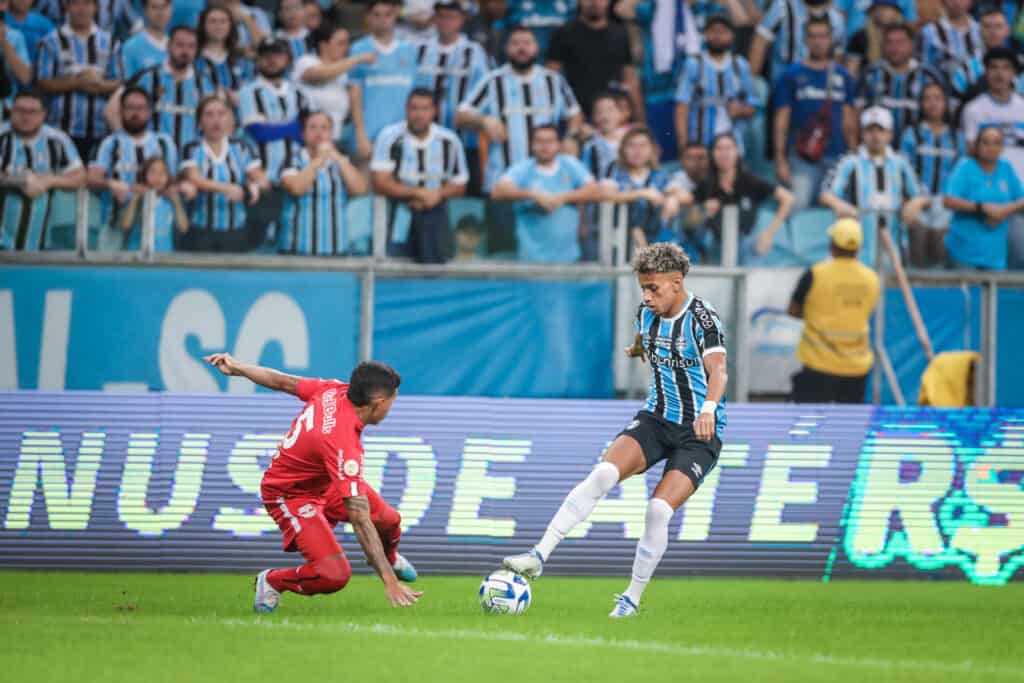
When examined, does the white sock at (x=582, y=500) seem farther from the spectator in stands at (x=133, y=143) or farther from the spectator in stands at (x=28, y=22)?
the spectator in stands at (x=28, y=22)

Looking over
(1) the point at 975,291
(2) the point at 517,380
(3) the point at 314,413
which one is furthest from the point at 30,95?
(1) the point at 975,291

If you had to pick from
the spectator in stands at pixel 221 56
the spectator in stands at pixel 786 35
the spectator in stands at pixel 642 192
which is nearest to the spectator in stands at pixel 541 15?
the spectator in stands at pixel 642 192

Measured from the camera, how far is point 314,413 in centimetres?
856

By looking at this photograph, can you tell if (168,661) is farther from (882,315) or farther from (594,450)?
(882,315)

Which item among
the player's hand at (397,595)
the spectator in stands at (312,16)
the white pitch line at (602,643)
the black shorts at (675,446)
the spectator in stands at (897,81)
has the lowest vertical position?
the white pitch line at (602,643)

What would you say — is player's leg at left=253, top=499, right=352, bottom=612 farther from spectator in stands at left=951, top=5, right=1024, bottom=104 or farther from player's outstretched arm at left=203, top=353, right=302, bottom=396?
spectator in stands at left=951, top=5, right=1024, bottom=104

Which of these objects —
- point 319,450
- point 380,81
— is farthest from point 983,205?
point 319,450

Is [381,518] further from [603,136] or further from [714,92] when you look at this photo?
[714,92]

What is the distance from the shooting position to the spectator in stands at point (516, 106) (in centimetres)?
1541

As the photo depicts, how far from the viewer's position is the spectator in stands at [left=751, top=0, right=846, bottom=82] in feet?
54.8

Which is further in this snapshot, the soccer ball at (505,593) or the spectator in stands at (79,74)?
the spectator in stands at (79,74)

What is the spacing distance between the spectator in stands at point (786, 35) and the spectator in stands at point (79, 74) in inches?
255

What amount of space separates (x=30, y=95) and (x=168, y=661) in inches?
366

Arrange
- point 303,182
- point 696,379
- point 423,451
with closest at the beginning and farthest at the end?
point 696,379, point 423,451, point 303,182
